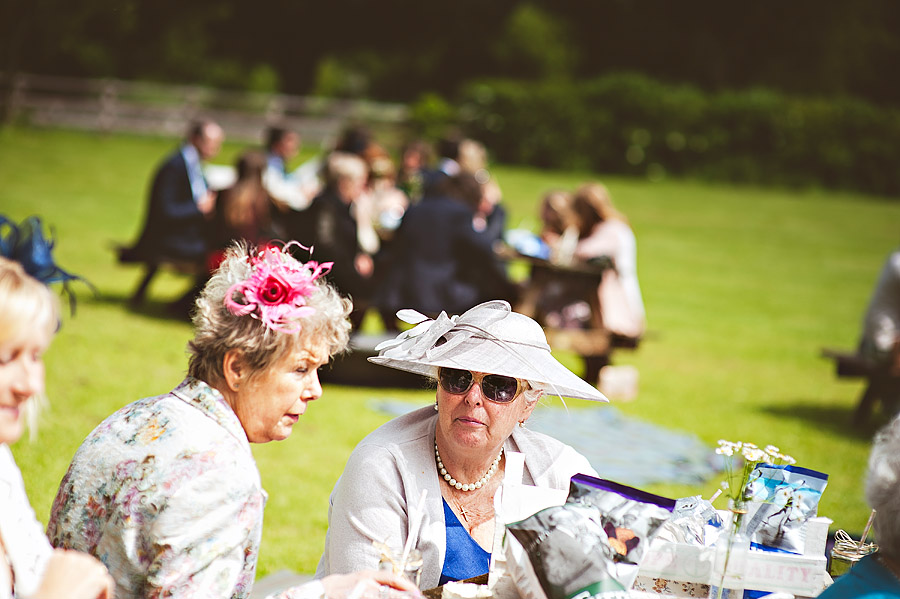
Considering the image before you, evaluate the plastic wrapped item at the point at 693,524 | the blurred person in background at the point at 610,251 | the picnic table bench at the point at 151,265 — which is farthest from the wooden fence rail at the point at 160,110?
the plastic wrapped item at the point at 693,524

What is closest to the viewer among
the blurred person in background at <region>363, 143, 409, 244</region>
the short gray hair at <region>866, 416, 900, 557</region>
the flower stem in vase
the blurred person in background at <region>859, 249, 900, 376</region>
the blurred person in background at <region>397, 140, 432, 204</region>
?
the short gray hair at <region>866, 416, 900, 557</region>

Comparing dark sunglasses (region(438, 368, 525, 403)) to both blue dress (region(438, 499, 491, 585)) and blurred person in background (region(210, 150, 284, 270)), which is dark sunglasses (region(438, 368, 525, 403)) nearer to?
blue dress (region(438, 499, 491, 585))

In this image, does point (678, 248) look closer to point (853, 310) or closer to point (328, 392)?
point (853, 310)

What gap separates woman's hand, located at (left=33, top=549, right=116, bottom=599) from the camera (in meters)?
1.82

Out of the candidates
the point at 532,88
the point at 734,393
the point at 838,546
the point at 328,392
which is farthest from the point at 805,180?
the point at 838,546

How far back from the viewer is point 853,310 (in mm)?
14727

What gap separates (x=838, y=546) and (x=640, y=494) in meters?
0.84

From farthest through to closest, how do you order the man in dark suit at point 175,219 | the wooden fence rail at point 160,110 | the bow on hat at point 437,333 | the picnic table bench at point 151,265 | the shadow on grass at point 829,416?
the wooden fence rail at point 160,110
the man in dark suit at point 175,219
the picnic table bench at point 151,265
the shadow on grass at point 829,416
the bow on hat at point 437,333

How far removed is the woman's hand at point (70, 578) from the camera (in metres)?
1.82

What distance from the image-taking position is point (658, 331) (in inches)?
468

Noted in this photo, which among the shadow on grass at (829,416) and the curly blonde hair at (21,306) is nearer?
the curly blonde hair at (21,306)

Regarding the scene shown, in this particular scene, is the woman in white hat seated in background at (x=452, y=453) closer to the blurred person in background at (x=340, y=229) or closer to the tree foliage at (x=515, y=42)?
the blurred person in background at (x=340, y=229)

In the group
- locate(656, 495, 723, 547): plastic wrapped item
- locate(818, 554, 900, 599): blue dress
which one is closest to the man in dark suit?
locate(656, 495, 723, 547): plastic wrapped item

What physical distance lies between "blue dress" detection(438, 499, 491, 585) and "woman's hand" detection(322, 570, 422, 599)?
1.73ft
